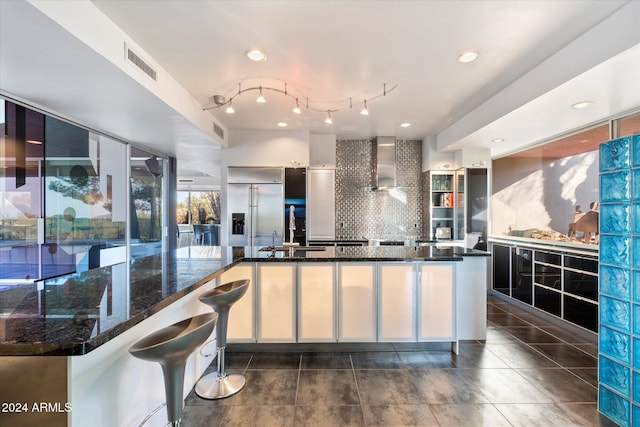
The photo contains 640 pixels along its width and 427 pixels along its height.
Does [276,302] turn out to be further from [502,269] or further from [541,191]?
[541,191]

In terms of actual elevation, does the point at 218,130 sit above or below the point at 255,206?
above

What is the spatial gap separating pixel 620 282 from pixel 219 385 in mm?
2935

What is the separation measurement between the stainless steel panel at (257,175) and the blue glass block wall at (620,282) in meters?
3.92

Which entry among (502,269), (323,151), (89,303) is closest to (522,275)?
(502,269)

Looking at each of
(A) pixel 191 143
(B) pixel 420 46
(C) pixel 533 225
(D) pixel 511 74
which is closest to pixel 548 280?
(C) pixel 533 225

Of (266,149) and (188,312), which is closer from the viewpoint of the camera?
(188,312)

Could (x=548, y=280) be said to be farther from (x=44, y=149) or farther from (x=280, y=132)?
(x=44, y=149)

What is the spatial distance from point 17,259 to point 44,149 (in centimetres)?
111

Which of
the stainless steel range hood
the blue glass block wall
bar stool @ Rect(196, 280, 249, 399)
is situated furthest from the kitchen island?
the stainless steel range hood

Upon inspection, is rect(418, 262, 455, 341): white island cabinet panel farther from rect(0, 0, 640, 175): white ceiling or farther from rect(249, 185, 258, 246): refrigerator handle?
rect(249, 185, 258, 246): refrigerator handle

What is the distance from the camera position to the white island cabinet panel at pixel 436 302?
286cm

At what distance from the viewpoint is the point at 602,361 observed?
1975 mm

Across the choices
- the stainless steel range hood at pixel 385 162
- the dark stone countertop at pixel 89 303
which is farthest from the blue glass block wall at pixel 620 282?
the stainless steel range hood at pixel 385 162

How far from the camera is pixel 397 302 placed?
284 centimetres
